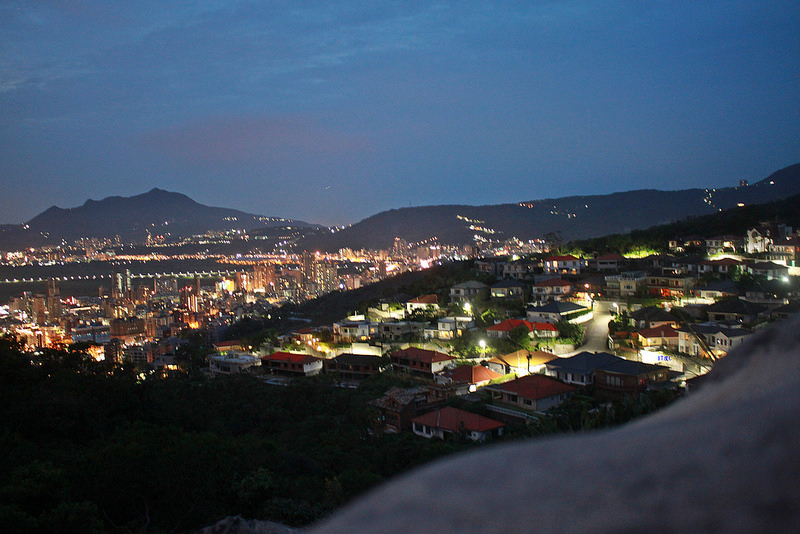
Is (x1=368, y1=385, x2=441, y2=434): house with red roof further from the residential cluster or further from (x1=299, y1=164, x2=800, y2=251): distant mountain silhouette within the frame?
(x1=299, y1=164, x2=800, y2=251): distant mountain silhouette

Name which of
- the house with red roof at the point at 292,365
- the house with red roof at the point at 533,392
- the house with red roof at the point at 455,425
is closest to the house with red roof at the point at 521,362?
the house with red roof at the point at 533,392

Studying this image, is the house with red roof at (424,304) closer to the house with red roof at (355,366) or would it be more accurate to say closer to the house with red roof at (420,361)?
the house with red roof at (355,366)

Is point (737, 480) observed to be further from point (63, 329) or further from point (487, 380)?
point (63, 329)

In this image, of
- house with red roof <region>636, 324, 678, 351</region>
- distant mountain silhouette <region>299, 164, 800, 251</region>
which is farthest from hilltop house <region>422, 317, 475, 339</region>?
distant mountain silhouette <region>299, 164, 800, 251</region>

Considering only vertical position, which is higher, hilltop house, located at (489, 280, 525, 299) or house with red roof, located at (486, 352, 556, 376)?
hilltop house, located at (489, 280, 525, 299)

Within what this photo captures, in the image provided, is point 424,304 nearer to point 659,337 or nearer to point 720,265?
point 659,337

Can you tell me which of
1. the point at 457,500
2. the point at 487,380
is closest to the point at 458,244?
the point at 487,380
